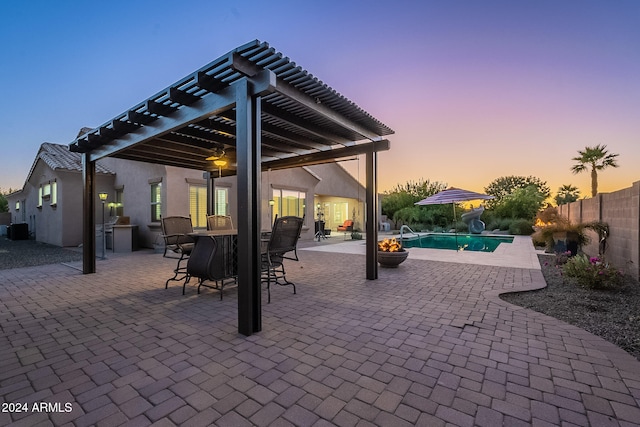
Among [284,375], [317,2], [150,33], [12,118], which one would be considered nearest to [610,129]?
[317,2]

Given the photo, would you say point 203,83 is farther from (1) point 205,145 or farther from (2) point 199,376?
(1) point 205,145

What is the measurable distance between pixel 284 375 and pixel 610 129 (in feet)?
48.8

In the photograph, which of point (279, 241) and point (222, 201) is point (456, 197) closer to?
point (222, 201)

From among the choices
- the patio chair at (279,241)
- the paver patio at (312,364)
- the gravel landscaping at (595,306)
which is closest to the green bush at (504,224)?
the gravel landscaping at (595,306)

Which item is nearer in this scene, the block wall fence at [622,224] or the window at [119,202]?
the block wall fence at [622,224]

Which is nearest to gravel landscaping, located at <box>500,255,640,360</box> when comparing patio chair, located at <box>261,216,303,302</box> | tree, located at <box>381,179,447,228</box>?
patio chair, located at <box>261,216,303,302</box>

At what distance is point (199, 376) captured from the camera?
6.64 ft

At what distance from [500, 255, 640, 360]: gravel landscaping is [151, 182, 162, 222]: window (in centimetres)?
1015

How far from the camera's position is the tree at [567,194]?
3162 cm

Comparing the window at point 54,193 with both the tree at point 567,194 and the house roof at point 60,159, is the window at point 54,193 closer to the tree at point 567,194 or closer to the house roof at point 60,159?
the house roof at point 60,159

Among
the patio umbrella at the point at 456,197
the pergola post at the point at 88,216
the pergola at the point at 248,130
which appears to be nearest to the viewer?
the pergola at the point at 248,130

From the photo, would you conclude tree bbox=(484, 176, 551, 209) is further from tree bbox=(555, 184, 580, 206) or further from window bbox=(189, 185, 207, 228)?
window bbox=(189, 185, 207, 228)

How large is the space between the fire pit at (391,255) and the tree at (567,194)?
35.7 m

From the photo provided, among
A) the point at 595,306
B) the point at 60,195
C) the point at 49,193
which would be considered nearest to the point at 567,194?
the point at 595,306
